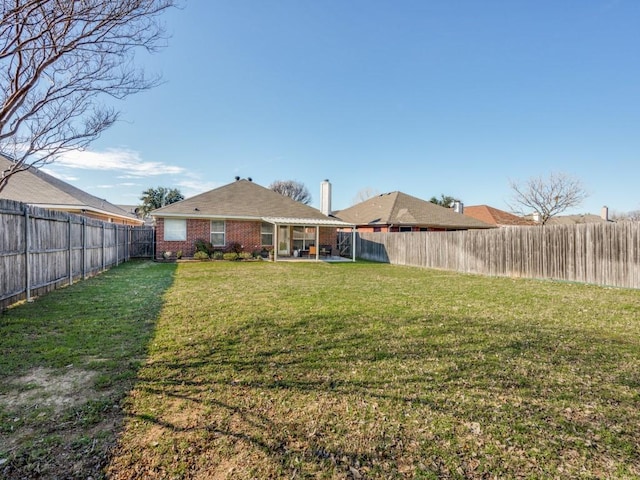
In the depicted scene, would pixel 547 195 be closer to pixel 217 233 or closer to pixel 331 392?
pixel 217 233

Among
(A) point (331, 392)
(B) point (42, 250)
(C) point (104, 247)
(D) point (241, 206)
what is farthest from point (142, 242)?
(A) point (331, 392)

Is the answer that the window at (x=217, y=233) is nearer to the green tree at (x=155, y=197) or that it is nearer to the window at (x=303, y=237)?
the window at (x=303, y=237)

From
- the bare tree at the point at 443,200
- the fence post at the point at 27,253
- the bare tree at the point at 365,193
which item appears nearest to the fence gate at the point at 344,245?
the fence post at the point at 27,253

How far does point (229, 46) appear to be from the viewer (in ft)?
33.7

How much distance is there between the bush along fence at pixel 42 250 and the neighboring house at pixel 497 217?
1292 inches

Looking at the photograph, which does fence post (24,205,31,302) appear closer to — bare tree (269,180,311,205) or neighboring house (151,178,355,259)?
neighboring house (151,178,355,259)

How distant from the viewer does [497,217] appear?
3394 cm

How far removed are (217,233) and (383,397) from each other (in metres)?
16.9

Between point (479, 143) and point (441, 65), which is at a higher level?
point (441, 65)

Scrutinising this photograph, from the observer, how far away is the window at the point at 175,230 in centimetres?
1750

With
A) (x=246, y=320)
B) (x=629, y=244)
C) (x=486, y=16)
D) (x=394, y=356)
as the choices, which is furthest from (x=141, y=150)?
(x=629, y=244)

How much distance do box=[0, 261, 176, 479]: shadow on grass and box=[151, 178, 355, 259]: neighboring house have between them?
1149 cm

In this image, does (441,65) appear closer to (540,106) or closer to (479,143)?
(540,106)

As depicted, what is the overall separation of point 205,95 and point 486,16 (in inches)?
428
